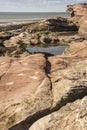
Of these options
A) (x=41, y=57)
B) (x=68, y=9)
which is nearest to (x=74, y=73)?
(x=41, y=57)

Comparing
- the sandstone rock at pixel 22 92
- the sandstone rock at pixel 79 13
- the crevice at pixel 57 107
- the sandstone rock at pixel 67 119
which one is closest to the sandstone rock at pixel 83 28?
the sandstone rock at pixel 79 13

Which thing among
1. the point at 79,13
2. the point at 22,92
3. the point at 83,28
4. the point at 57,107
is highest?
the point at 22,92

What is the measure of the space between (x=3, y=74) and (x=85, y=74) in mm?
4278

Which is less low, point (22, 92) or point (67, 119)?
point (22, 92)

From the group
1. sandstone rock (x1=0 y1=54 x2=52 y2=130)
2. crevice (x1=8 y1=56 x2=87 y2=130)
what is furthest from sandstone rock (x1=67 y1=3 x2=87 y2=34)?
crevice (x1=8 y1=56 x2=87 y2=130)

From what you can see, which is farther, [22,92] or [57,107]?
[22,92]

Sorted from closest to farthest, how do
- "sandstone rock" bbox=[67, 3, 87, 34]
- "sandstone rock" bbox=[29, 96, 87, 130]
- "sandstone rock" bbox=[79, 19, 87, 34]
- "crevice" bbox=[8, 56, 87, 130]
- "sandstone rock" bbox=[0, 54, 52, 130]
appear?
"sandstone rock" bbox=[29, 96, 87, 130]
"crevice" bbox=[8, 56, 87, 130]
"sandstone rock" bbox=[0, 54, 52, 130]
"sandstone rock" bbox=[79, 19, 87, 34]
"sandstone rock" bbox=[67, 3, 87, 34]

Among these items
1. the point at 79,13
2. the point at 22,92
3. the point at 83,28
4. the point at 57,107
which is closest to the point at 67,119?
the point at 57,107

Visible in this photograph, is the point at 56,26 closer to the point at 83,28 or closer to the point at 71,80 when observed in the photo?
the point at 83,28

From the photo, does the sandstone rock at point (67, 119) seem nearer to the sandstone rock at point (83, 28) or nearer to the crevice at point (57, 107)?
the crevice at point (57, 107)

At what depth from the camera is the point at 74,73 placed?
49.6 feet

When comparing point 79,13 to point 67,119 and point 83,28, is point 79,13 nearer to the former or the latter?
point 83,28

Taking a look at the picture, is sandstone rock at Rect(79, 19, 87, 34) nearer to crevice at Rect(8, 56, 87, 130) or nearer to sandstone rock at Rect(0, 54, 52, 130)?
sandstone rock at Rect(0, 54, 52, 130)

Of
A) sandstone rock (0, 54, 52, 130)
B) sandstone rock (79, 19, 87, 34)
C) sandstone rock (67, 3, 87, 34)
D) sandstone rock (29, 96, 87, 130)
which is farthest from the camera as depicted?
sandstone rock (67, 3, 87, 34)
